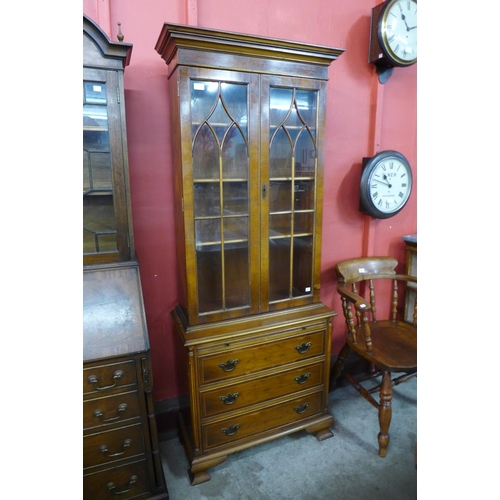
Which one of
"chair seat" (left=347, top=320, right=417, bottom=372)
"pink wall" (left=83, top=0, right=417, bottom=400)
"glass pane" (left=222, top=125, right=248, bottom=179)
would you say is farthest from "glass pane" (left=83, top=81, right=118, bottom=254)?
"chair seat" (left=347, top=320, right=417, bottom=372)

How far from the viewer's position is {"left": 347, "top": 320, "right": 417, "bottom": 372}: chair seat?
1.89 m

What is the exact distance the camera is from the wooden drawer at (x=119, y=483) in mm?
1437

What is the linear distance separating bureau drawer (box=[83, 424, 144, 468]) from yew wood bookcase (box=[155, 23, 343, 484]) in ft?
1.01

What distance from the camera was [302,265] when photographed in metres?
1.95

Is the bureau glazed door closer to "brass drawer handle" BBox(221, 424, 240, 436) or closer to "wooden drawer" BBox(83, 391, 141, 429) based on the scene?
"wooden drawer" BBox(83, 391, 141, 429)

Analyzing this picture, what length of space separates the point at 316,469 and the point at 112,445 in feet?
3.54

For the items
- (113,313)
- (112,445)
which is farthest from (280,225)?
(112,445)

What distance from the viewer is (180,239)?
5.82 ft

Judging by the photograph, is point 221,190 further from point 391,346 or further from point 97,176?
point 391,346
